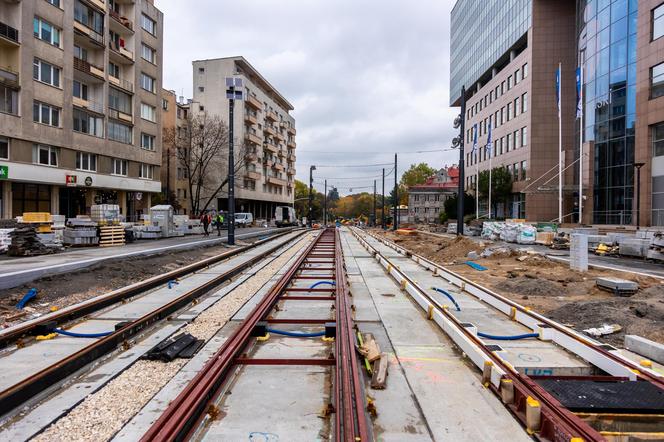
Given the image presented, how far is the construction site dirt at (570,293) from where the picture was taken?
725cm

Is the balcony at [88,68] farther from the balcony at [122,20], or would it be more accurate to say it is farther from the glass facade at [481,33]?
the glass facade at [481,33]

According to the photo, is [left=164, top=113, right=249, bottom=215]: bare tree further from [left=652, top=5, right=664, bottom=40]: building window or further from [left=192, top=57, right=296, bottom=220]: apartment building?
[left=652, top=5, right=664, bottom=40]: building window

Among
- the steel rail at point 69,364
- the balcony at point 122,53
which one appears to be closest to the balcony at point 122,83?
the balcony at point 122,53

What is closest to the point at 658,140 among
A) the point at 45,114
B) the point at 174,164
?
the point at 45,114

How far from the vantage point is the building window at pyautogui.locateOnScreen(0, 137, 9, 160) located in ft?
88.3

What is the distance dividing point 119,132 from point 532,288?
37139 millimetres

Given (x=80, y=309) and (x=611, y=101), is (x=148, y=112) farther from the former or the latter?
(x=611, y=101)

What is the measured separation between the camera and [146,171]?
41750 mm

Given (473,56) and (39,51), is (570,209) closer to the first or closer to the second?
(473,56)

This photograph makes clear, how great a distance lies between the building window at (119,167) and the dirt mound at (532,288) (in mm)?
35157

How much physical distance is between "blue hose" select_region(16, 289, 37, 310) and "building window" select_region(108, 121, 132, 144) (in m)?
31.5

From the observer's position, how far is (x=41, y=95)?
2930 centimetres

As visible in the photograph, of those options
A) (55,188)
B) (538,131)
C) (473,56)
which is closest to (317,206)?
(473,56)

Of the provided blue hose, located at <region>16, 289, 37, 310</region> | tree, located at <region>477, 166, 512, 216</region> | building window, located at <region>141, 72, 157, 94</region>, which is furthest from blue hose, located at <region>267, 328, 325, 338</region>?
tree, located at <region>477, 166, 512, 216</region>
